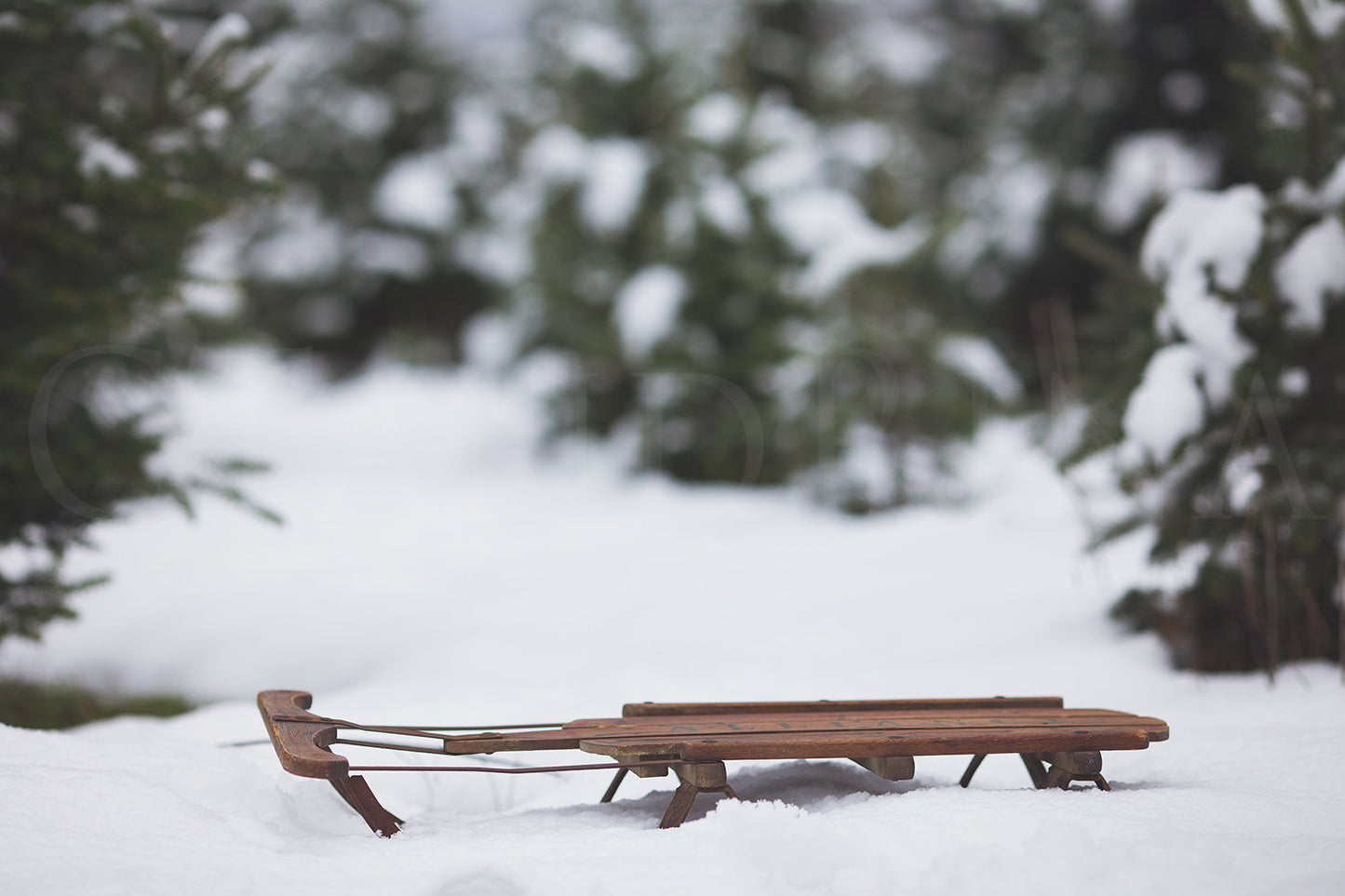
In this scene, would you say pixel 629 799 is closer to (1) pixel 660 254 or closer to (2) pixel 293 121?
(1) pixel 660 254

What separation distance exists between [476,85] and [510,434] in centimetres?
582

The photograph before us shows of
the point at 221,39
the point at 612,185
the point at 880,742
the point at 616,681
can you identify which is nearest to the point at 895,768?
the point at 880,742

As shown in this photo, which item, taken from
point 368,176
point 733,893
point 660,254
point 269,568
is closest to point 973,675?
point 733,893

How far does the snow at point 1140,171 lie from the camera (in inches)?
376

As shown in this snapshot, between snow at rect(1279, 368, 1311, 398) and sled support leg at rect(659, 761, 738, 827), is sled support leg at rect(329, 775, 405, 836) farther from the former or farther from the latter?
snow at rect(1279, 368, 1311, 398)

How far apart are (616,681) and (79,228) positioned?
284 centimetres

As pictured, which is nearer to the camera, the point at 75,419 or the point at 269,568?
the point at 75,419

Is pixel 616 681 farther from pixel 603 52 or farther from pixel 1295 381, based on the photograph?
pixel 603 52

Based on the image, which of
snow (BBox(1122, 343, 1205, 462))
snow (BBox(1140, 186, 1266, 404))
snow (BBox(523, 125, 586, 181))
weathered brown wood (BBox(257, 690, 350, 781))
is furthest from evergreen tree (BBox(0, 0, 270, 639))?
snow (BBox(1140, 186, 1266, 404))

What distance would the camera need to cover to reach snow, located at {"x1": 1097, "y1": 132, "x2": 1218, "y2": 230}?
9.54 metres

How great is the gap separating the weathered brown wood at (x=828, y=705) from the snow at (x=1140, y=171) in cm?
792

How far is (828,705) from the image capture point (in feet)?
9.37

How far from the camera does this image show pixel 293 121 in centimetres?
1230

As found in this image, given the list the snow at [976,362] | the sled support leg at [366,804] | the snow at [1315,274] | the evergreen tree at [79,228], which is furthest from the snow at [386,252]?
the sled support leg at [366,804]
